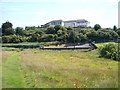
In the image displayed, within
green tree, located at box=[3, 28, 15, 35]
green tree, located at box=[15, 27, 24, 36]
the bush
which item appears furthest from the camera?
green tree, located at box=[15, 27, 24, 36]

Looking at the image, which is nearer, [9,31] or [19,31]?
[9,31]

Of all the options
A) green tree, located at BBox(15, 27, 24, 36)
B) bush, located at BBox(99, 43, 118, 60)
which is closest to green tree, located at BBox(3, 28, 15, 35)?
green tree, located at BBox(15, 27, 24, 36)

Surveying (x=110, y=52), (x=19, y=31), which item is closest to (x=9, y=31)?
(x=19, y=31)

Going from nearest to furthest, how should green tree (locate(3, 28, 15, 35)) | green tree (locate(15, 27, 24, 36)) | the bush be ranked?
the bush → green tree (locate(3, 28, 15, 35)) → green tree (locate(15, 27, 24, 36))

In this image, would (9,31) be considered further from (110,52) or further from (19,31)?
(110,52)

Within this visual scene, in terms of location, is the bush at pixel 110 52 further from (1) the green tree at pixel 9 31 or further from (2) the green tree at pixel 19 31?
(1) the green tree at pixel 9 31

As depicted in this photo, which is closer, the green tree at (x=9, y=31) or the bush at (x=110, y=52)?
the bush at (x=110, y=52)

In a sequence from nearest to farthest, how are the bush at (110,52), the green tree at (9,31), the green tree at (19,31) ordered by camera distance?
the bush at (110,52) < the green tree at (9,31) < the green tree at (19,31)

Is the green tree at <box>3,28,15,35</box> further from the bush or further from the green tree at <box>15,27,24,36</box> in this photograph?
the bush

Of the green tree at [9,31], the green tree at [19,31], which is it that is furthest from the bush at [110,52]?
the green tree at [9,31]

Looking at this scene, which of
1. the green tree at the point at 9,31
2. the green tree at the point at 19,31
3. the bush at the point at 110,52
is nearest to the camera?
the bush at the point at 110,52

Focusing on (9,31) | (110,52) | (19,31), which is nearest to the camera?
(110,52)

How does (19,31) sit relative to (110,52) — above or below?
above

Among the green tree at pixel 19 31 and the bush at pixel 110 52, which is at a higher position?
the green tree at pixel 19 31
